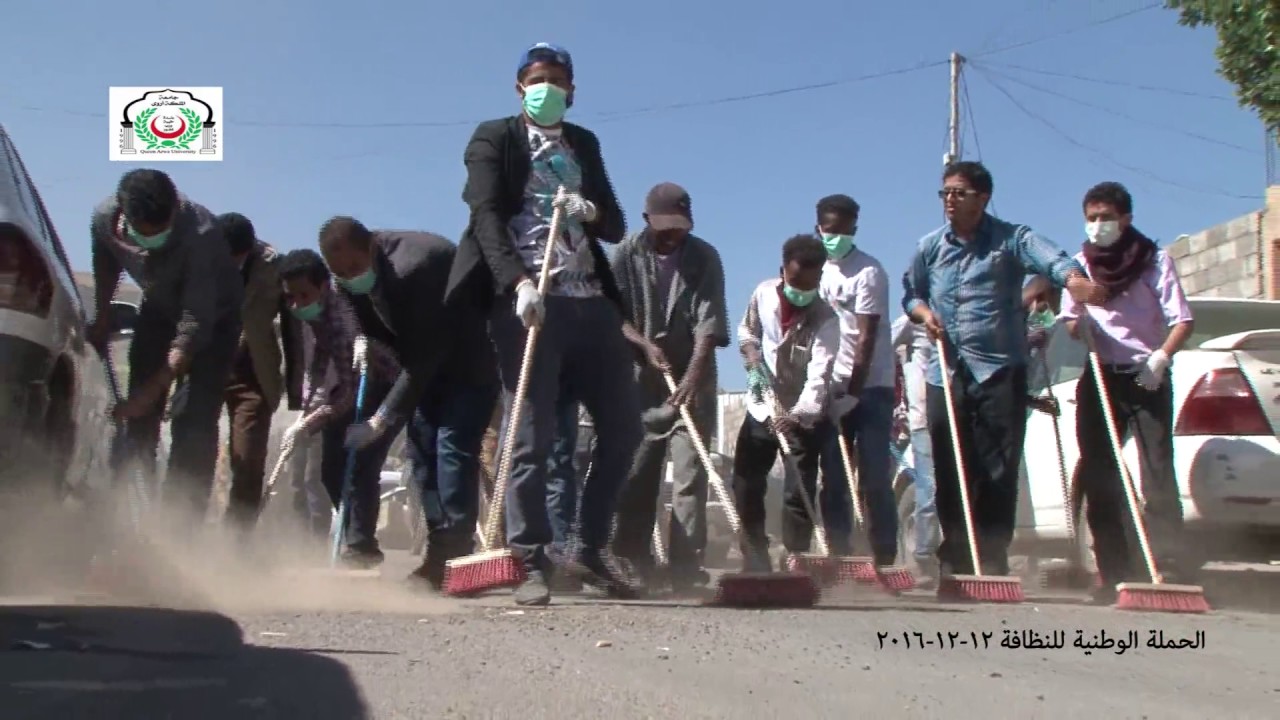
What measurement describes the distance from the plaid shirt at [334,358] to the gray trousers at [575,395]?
1.74 metres

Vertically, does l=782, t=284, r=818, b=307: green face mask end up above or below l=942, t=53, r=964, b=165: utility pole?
below

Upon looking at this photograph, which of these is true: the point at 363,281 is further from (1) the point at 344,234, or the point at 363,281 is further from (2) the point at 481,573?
(2) the point at 481,573

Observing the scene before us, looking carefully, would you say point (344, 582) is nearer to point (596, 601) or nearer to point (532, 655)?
point (596, 601)

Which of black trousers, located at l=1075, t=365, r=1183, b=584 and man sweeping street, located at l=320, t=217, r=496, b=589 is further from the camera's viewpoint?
black trousers, located at l=1075, t=365, r=1183, b=584

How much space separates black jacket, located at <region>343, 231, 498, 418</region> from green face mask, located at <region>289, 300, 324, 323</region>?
90 cm

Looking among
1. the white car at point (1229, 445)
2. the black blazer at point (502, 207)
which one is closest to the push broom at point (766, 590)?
the black blazer at point (502, 207)

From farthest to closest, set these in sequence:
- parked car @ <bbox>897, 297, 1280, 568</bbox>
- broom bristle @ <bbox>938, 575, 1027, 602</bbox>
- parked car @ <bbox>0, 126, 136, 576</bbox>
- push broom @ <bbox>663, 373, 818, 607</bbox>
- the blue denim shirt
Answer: the blue denim shirt < parked car @ <bbox>897, 297, 1280, 568</bbox> < broom bristle @ <bbox>938, 575, 1027, 602</bbox> < push broom @ <bbox>663, 373, 818, 607</bbox> < parked car @ <bbox>0, 126, 136, 576</bbox>

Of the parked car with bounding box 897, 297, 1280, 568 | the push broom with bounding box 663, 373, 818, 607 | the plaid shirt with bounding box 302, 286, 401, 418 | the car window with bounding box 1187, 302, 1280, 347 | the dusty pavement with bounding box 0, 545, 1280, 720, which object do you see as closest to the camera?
the dusty pavement with bounding box 0, 545, 1280, 720

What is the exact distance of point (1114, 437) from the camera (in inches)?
234

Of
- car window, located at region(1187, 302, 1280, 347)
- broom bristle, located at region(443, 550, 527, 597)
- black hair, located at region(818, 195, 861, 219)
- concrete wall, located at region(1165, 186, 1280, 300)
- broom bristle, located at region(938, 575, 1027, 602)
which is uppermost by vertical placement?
concrete wall, located at region(1165, 186, 1280, 300)

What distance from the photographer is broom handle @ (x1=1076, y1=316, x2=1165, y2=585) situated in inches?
226

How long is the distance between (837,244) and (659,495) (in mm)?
1626

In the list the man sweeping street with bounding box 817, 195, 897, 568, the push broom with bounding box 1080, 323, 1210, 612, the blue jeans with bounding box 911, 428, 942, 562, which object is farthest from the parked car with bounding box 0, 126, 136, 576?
the blue jeans with bounding box 911, 428, 942, 562

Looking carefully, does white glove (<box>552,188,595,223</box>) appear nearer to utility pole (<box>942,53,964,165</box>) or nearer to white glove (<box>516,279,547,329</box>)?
white glove (<box>516,279,547,329</box>)
